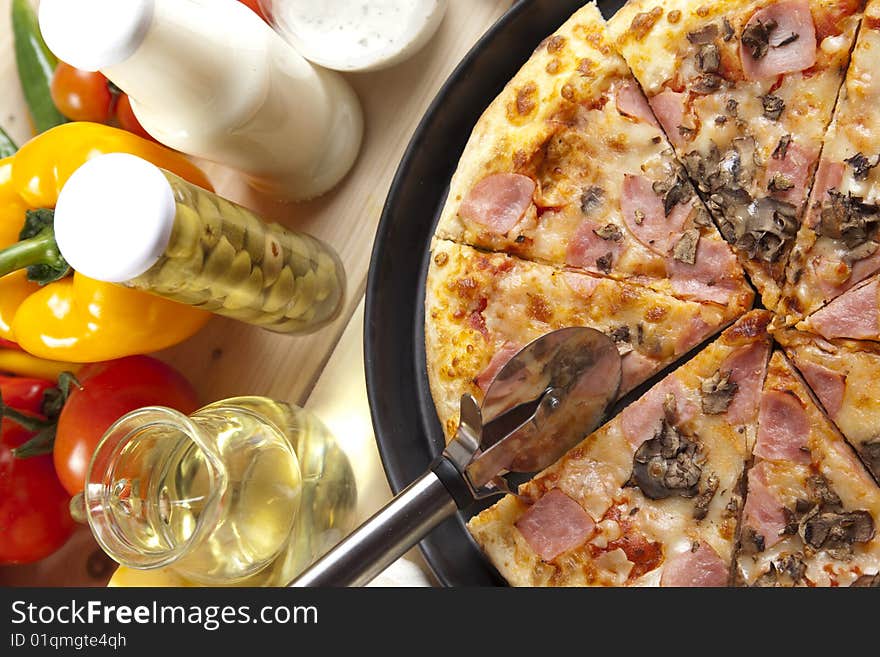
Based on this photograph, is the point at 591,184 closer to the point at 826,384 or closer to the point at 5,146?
the point at 826,384

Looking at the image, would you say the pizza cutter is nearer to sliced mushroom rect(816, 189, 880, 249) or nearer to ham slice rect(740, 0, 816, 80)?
sliced mushroom rect(816, 189, 880, 249)

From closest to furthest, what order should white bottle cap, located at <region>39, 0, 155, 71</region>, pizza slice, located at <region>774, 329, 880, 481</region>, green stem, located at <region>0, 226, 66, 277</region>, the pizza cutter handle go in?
the pizza cutter handle, white bottle cap, located at <region>39, 0, 155, 71</region>, pizza slice, located at <region>774, 329, 880, 481</region>, green stem, located at <region>0, 226, 66, 277</region>

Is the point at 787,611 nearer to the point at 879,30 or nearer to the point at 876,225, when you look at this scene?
the point at 876,225

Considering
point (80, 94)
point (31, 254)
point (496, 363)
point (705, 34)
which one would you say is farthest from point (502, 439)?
point (80, 94)

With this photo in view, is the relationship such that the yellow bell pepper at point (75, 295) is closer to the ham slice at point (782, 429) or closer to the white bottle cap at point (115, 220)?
the white bottle cap at point (115, 220)

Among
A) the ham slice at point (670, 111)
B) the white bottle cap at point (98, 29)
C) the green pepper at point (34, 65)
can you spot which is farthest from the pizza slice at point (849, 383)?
the green pepper at point (34, 65)

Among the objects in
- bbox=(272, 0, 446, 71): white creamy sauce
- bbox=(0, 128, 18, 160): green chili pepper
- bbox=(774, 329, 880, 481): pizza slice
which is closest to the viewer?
bbox=(774, 329, 880, 481): pizza slice

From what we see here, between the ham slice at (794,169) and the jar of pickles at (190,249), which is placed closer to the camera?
the jar of pickles at (190,249)

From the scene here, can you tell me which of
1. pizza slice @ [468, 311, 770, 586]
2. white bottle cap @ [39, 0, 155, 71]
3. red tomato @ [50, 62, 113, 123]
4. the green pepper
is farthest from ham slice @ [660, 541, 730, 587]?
the green pepper
